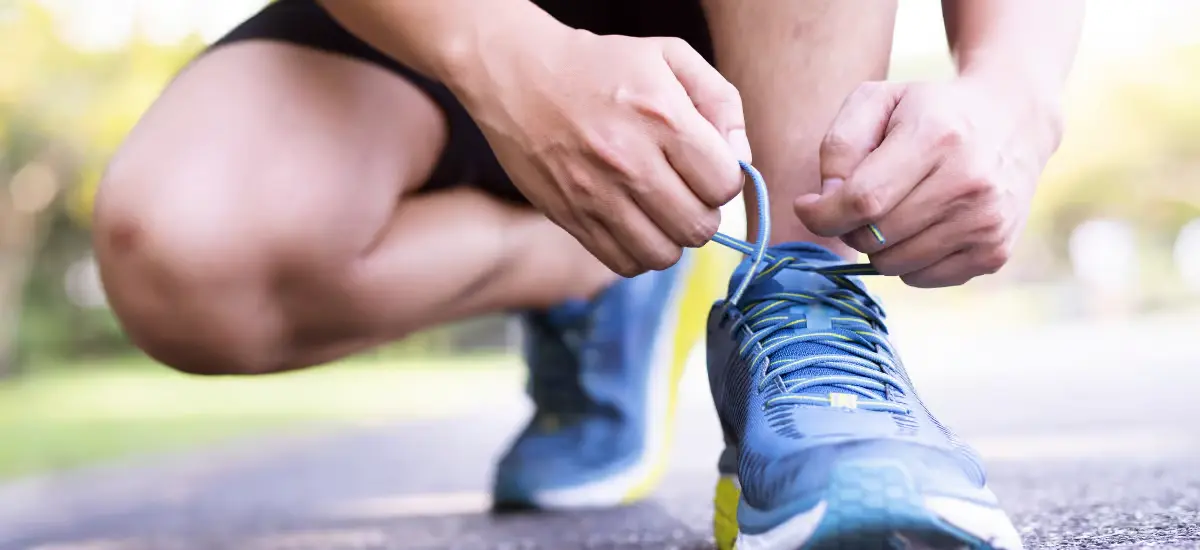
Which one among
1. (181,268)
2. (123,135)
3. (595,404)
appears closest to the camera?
(181,268)

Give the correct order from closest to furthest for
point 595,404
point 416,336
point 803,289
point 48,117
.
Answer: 1. point 803,289
2. point 595,404
3. point 48,117
4. point 416,336

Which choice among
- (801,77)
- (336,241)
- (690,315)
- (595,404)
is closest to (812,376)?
(801,77)

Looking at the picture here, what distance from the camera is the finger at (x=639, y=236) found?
68 centimetres

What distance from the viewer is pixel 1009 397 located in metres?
3.65

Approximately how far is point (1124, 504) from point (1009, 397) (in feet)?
9.33

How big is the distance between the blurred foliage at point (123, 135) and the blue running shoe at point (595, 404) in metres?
2.94

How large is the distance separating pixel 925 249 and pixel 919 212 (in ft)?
0.13

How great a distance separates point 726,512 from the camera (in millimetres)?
874

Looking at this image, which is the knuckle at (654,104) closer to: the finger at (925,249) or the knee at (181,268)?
the finger at (925,249)

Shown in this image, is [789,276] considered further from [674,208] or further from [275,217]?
[275,217]

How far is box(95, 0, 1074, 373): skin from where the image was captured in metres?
0.68

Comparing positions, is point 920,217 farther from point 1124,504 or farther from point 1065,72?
point 1124,504

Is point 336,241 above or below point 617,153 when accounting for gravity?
below

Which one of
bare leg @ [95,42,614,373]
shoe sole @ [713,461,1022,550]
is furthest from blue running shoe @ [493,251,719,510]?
shoe sole @ [713,461,1022,550]
